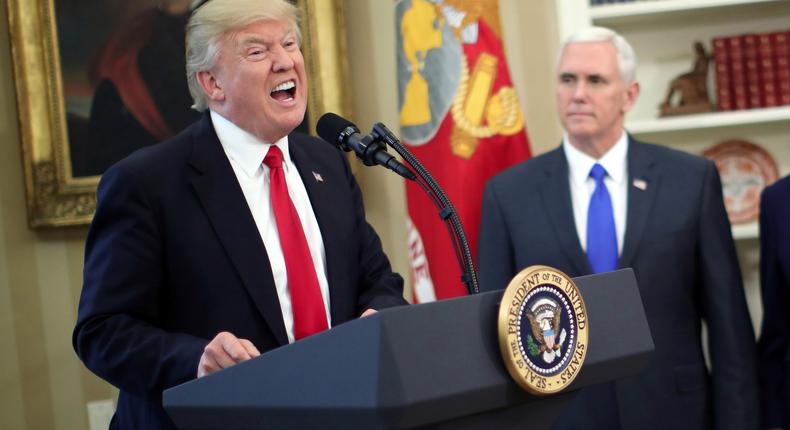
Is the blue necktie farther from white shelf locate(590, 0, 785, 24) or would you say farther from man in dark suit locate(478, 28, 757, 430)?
white shelf locate(590, 0, 785, 24)

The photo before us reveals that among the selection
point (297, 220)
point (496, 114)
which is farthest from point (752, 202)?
point (297, 220)

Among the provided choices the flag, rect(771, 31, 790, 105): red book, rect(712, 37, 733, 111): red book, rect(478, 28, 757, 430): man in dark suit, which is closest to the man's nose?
rect(478, 28, 757, 430): man in dark suit

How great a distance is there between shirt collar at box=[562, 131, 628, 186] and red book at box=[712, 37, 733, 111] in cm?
105

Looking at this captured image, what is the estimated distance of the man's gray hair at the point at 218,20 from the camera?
2.00 meters

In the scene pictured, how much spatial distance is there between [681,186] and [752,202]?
1.22 metres

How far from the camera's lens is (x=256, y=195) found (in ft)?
6.56

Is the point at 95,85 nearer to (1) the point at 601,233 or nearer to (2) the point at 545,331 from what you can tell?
(1) the point at 601,233

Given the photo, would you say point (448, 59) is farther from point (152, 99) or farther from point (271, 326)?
point (271, 326)

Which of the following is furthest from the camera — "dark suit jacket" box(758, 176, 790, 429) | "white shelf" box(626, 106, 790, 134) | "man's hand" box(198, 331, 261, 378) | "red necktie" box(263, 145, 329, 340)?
"white shelf" box(626, 106, 790, 134)

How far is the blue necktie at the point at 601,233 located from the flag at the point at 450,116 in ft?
1.90

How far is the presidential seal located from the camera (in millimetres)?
1332

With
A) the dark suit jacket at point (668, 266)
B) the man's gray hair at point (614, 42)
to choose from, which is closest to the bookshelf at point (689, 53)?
the man's gray hair at point (614, 42)

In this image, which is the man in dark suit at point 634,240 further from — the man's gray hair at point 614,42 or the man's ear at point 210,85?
the man's ear at point 210,85

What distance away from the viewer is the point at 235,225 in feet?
6.30
